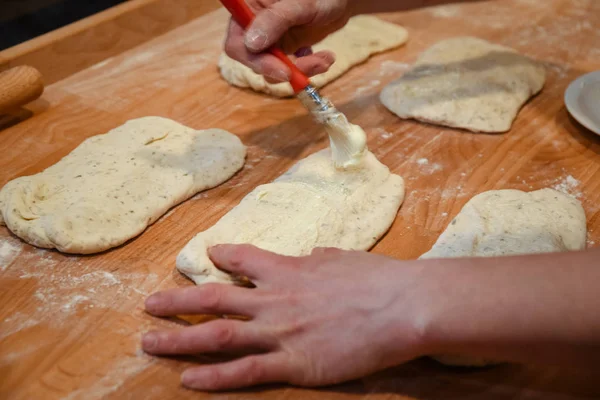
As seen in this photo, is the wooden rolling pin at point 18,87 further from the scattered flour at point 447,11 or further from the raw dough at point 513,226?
the scattered flour at point 447,11

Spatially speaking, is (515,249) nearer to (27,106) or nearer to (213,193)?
(213,193)

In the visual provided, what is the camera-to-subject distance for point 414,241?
1702 mm

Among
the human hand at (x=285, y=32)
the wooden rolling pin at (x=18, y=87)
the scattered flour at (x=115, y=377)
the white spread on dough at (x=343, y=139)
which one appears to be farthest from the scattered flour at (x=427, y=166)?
the wooden rolling pin at (x=18, y=87)

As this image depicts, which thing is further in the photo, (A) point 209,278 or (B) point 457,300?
(A) point 209,278

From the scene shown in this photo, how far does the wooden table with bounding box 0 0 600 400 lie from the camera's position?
132 cm

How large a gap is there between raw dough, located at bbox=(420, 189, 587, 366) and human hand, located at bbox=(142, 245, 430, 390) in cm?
38

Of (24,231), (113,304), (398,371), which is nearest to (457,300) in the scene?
(398,371)

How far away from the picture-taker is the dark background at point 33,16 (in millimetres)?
2404

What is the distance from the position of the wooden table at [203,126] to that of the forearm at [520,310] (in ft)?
0.64

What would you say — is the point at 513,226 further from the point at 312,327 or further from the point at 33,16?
the point at 33,16

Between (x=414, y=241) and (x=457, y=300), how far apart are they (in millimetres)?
543

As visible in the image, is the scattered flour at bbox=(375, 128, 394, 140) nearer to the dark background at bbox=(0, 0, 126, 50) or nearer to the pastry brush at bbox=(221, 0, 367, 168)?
the pastry brush at bbox=(221, 0, 367, 168)

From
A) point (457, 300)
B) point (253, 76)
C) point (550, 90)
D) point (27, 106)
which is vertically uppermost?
point (27, 106)

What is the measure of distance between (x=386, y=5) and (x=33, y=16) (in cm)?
143
